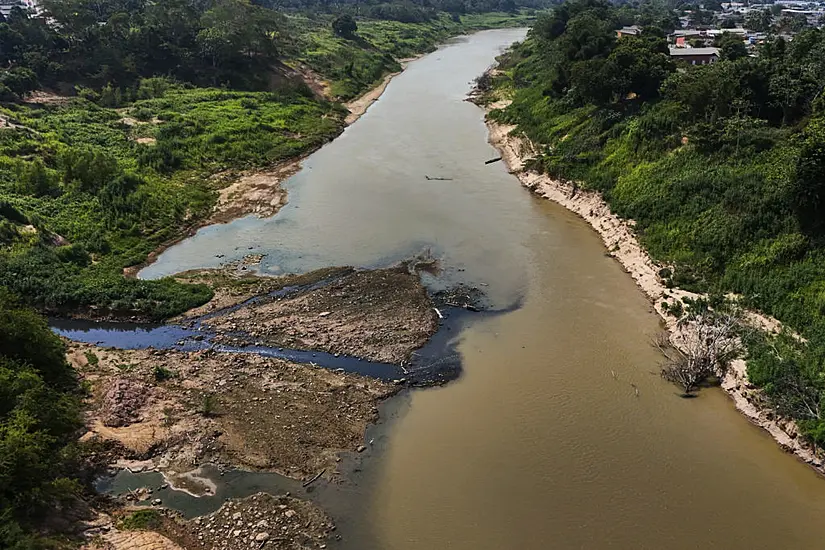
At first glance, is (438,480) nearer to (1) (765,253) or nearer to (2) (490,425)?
(2) (490,425)

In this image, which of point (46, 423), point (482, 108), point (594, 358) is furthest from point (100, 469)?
point (482, 108)

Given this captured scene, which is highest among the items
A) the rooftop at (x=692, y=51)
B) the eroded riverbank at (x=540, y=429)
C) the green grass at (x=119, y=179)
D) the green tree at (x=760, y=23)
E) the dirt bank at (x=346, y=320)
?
the green tree at (x=760, y=23)

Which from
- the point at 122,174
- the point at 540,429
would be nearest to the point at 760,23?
the point at 122,174

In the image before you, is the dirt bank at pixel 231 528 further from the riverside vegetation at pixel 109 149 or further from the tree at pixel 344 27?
the tree at pixel 344 27

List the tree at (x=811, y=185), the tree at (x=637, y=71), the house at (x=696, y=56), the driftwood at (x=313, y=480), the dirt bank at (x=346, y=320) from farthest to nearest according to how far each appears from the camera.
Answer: the house at (x=696, y=56) → the tree at (x=637, y=71) → the dirt bank at (x=346, y=320) → the tree at (x=811, y=185) → the driftwood at (x=313, y=480)

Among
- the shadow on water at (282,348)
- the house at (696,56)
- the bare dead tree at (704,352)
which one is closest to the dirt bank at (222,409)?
the shadow on water at (282,348)

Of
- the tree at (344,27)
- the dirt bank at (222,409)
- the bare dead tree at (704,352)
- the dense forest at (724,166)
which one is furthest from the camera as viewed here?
the tree at (344,27)

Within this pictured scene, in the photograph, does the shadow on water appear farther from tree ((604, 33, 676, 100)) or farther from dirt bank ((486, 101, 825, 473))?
tree ((604, 33, 676, 100))
